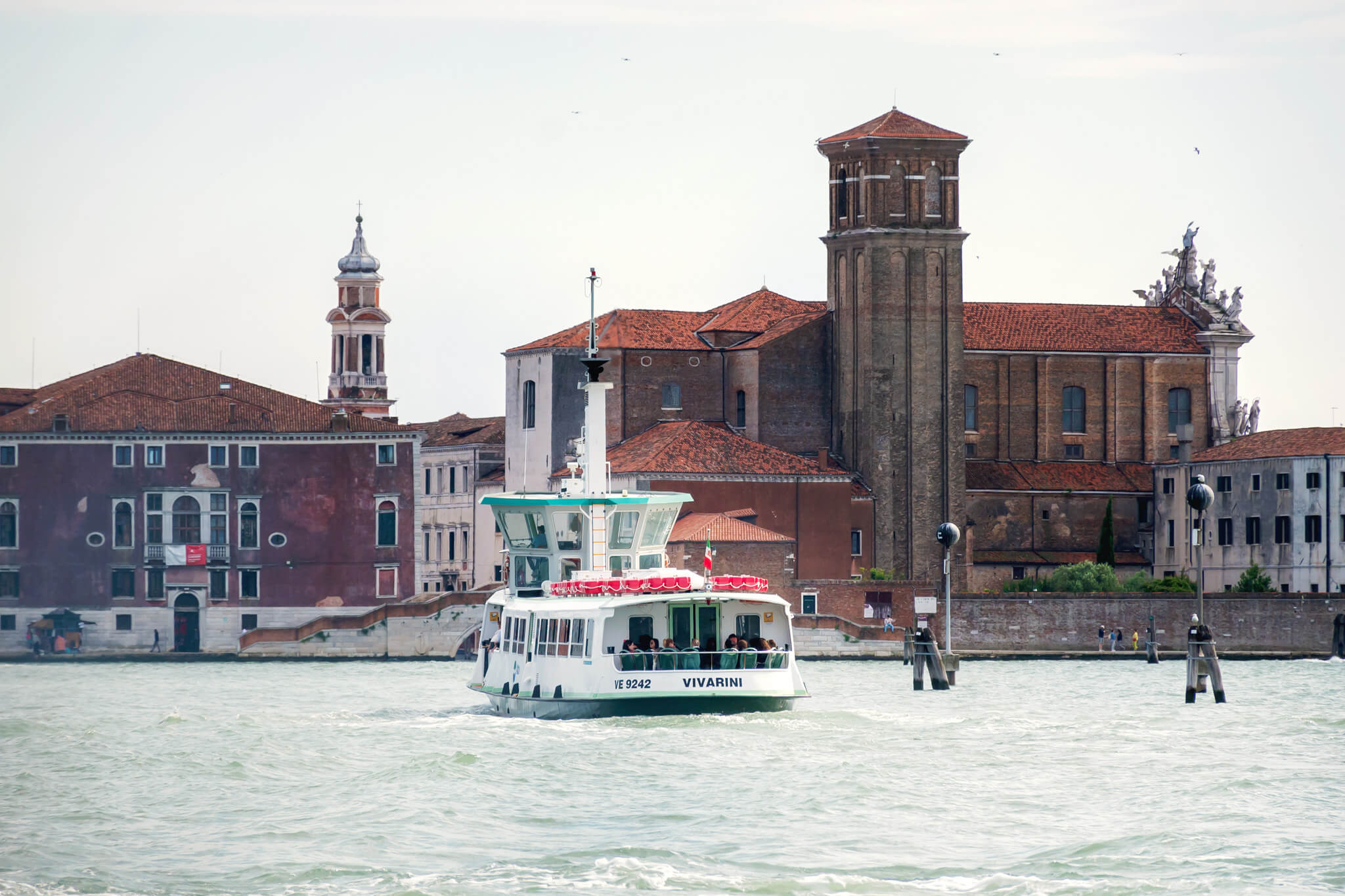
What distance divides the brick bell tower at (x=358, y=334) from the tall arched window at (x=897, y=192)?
2982 centimetres

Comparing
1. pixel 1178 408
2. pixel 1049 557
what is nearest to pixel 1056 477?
pixel 1049 557

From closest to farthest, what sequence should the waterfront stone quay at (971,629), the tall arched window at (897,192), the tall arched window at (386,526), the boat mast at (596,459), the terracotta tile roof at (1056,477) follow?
1. the boat mast at (596,459)
2. the waterfront stone quay at (971,629)
3. the tall arched window at (386,526)
4. the tall arched window at (897,192)
5. the terracotta tile roof at (1056,477)

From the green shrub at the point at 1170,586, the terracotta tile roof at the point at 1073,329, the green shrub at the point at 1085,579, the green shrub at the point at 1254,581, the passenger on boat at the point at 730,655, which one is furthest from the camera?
the terracotta tile roof at the point at 1073,329

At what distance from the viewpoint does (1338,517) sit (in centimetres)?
6738

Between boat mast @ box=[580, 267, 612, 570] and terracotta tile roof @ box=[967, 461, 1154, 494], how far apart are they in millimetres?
34094

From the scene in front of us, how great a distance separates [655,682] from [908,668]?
25939mm

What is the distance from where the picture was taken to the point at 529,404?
73.4 meters

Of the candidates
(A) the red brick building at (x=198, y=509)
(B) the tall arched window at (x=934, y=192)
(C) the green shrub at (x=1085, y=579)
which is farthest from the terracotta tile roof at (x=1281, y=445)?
(A) the red brick building at (x=198, y=509)

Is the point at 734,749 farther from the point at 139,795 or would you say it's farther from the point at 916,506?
the point at 916,506

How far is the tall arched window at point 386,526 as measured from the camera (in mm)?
68500

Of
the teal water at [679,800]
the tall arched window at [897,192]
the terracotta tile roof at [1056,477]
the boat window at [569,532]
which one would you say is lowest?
the teal water at [679,800]

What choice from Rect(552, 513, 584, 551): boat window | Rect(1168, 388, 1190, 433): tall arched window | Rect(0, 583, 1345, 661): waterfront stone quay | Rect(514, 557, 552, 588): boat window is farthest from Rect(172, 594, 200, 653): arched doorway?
Rect(1168, 388, 1190, 433): tall arched window

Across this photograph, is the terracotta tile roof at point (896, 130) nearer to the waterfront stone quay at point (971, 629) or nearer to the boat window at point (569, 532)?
the waterfront stone quay at point (971, 629)

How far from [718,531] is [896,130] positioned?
15.1m
